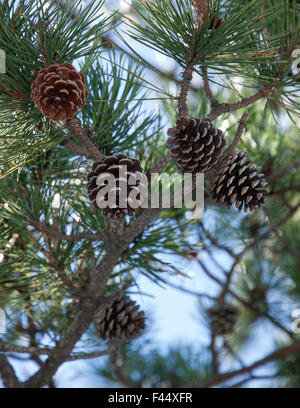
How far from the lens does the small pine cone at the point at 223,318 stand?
4.37 ft

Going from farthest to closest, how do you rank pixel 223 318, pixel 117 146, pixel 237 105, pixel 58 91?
pixel 223 318 < pixel 117 146 < pixel 237 105 < pixel 58 91

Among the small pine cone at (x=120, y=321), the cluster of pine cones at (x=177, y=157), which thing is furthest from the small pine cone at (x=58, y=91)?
the small pine cone at (x=120, y=321)

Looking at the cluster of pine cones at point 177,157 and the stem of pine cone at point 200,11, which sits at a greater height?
the stem of pine cone at point 200,11

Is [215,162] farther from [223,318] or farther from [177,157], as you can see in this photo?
Result: [223,318]

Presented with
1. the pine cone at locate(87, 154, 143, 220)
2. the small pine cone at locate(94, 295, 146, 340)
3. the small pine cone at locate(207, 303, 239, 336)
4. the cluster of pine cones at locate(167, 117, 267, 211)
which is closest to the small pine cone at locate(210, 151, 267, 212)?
the cluster of pine cones at locate(167, 117, 267, 211)

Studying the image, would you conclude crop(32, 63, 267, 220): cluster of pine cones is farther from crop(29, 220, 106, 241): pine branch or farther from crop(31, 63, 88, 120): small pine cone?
crop(29, 220, 106, 241): pine branch

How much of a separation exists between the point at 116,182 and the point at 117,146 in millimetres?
211

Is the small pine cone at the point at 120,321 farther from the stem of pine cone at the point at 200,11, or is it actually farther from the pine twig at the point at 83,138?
the stem of pine cone at the point at 200,11

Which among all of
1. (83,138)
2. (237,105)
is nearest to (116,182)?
(83,138)

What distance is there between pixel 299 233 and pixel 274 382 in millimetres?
456

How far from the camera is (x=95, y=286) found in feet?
2.51

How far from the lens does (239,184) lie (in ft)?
2.06

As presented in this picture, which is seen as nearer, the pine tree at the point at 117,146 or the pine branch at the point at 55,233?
the pine tree at the point at 117,146
